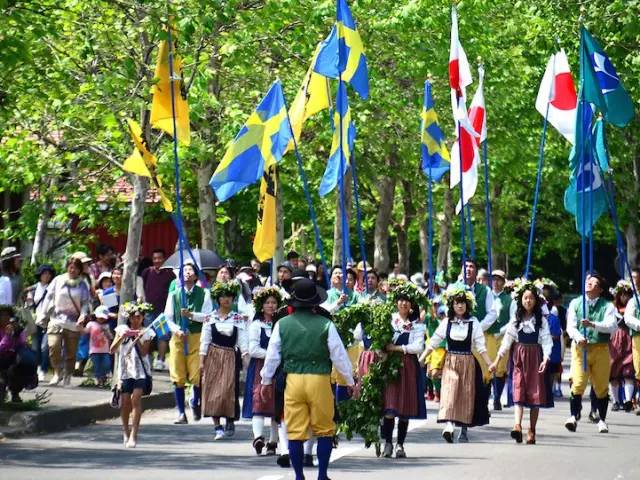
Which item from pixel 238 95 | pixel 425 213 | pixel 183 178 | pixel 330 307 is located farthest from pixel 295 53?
pixel 425 213

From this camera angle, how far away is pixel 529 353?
18.8m

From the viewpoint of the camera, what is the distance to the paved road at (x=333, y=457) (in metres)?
15.0

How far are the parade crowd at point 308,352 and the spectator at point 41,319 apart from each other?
7 centimetres

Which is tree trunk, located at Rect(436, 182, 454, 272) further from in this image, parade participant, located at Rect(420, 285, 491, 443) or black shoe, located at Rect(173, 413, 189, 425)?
parade participant, located at Rect(420, 285, 491, 443)

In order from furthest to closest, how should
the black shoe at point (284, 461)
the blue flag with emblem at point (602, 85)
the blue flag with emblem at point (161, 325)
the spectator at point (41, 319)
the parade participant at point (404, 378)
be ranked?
the spectator at point (41, 319) < the blue flag with emblem at point (602, 85) < the blue flag with emblem at point (161, 325) < the parade participant at point (404, 378) < the black shoe at point (284, 461)

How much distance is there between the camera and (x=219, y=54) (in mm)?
24688

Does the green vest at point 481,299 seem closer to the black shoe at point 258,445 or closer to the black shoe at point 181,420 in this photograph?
the black shoe at point 181,420

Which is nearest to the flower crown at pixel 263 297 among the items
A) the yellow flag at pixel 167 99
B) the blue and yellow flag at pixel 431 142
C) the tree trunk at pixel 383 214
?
the yellow flag at pixel 167 99

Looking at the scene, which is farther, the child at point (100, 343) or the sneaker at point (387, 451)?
the child at point (100, 343)

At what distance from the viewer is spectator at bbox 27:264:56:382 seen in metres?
24.1

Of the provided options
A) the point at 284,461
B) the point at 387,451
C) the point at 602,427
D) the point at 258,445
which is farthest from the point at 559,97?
the point at 284,461

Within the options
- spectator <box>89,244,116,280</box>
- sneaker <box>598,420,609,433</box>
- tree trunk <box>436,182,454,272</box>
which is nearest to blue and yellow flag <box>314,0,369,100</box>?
sneaker <box>598,420,609,433</box>

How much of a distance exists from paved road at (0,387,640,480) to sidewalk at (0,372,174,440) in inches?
7.8

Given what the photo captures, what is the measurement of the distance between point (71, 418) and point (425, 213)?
29586 mm
